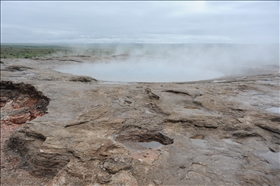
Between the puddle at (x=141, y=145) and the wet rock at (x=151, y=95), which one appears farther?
the wet rock at (x=151, y=95)

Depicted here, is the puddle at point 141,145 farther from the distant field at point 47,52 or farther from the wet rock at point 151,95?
the distant field at point 47,52

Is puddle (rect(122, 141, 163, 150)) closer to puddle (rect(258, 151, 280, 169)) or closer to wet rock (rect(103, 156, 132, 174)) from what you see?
wet rock (rect(103, 156, 132, 174))

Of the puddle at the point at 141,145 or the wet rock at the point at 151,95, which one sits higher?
the wet rock at the point at 151,95

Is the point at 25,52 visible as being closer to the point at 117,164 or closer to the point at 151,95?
the point at 151,95

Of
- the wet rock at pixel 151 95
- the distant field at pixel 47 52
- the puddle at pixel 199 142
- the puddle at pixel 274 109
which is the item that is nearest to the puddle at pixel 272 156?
the puddle at pixel 199 142

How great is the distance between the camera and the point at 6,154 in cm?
514

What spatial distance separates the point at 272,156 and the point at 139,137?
8.08 feet

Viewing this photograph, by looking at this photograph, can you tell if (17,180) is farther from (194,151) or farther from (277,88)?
(277,88)

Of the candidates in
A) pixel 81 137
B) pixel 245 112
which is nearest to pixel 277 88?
pixel 245 112

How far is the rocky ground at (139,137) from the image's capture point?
153 inches

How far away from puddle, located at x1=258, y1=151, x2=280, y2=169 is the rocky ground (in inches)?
0.7

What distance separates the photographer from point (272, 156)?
4340 millimetres

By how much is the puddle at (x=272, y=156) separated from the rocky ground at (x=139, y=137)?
2cm

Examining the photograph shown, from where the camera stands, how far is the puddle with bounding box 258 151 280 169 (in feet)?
13.6
